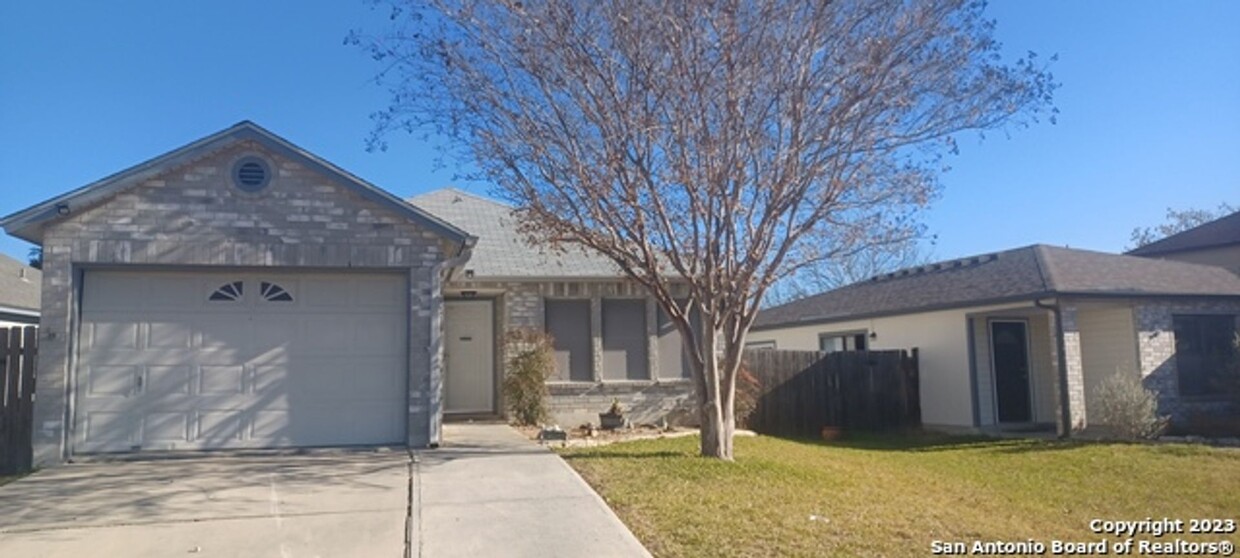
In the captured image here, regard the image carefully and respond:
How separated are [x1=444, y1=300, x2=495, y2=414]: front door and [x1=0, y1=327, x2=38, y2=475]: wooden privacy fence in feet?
22.6

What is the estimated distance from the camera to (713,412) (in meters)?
10.5

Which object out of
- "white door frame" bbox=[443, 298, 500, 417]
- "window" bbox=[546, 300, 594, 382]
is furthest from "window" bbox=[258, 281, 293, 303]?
"window" bbox=[546, 300, 594, 382]

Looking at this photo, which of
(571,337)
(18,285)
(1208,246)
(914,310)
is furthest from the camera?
(1208,246)

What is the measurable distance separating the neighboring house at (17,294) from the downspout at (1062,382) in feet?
69.0

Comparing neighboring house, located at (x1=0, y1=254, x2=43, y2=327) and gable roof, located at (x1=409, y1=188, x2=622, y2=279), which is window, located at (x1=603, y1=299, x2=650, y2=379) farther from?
neighboring house, located at (x1=0, y1=254, x2=43, y2=327)

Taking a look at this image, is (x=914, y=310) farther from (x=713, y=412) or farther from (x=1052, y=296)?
(x=713, y=412)

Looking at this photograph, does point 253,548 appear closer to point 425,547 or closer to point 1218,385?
point 425,547

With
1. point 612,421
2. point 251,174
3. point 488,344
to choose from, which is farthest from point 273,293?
point 612,421

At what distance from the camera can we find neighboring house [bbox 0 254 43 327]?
19.1 meters

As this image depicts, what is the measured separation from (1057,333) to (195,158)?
13.8m

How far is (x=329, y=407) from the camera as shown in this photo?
37.0 feet

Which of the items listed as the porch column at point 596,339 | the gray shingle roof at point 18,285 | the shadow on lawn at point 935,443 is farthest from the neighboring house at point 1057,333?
the gray shingle roof at point 18,285

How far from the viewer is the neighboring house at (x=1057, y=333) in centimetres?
1519

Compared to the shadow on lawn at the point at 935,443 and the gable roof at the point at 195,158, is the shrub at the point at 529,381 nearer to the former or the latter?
the gable roof at the point at 195,158
